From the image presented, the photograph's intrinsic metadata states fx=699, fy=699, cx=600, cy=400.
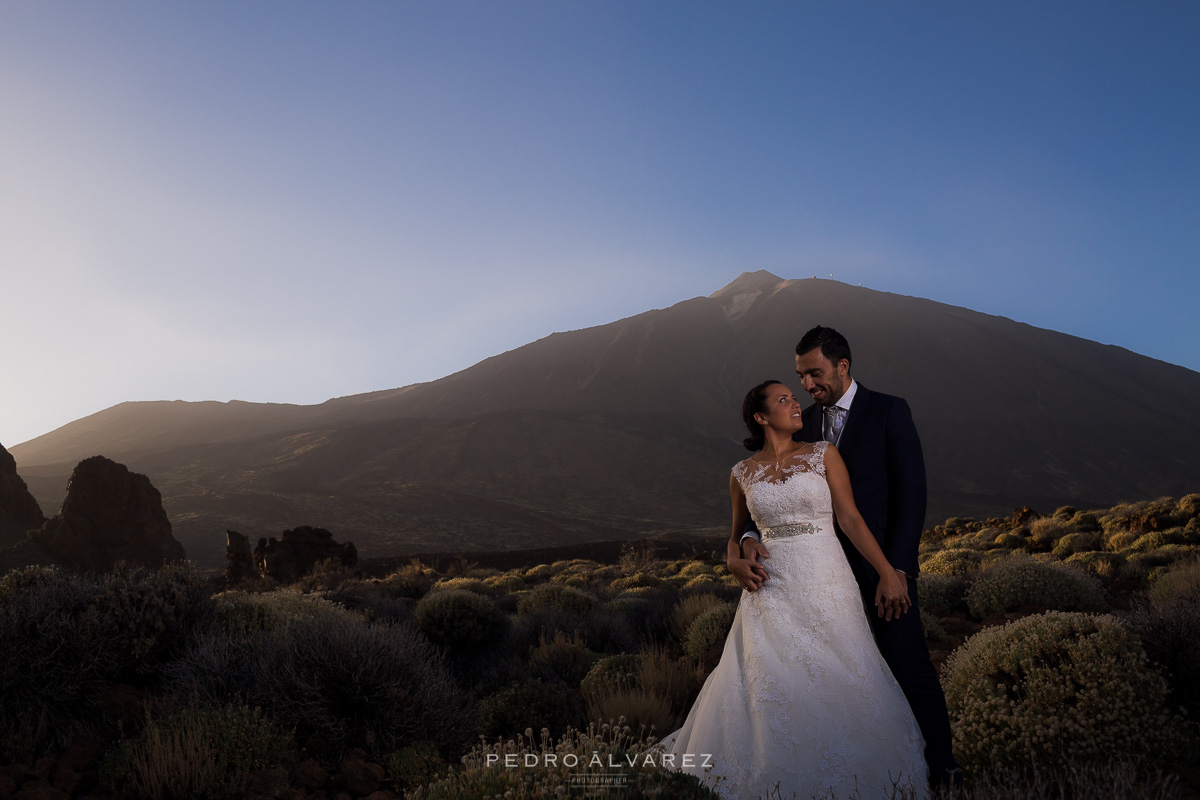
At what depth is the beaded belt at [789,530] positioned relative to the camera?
11.6 ft

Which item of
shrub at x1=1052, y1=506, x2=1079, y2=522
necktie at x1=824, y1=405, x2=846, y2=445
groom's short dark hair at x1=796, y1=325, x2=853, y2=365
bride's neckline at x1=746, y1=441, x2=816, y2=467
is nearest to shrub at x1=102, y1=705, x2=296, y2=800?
bride's neckline at x1=746, y1=441, x2=816, y2=467

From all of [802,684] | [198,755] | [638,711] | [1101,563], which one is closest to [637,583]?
[1101,563]

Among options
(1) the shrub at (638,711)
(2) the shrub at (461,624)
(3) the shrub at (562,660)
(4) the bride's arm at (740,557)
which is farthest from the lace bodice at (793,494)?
(2) the shrub at (461,624)

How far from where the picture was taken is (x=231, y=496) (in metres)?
51.1

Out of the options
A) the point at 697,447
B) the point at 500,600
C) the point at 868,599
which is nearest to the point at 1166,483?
the point at 697,447

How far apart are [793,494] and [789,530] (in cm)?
20

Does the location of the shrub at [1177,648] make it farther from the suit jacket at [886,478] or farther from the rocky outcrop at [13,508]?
the rocky outcrop at [13,508]

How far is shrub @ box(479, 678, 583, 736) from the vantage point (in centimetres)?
591

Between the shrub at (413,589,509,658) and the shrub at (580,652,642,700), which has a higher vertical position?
the shrub at (580,652,642,700)

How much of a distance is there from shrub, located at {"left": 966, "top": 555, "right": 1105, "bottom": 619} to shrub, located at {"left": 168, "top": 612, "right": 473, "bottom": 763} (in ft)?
20.2

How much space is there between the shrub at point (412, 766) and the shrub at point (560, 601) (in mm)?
5602

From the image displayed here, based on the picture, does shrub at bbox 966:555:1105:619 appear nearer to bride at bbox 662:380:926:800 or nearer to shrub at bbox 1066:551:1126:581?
shrub at bbox 1066:551:1126:581

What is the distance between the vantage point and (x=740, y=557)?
3.75 meters

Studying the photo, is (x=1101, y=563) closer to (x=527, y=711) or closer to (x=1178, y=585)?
(x=1178, y=585)
